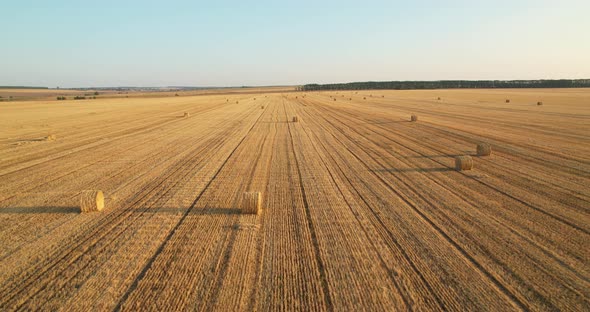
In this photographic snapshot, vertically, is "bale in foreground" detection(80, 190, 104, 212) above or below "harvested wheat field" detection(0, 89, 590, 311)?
above

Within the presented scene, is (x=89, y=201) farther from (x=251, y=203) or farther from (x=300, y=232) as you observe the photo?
(x=300, y=232)

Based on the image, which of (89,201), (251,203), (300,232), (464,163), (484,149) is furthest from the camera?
(484,149)

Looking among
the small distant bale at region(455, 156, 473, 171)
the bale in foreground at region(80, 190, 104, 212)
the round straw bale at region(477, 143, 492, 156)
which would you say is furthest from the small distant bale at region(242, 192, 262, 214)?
the round straw bale at region(477, 143, 492, 156)

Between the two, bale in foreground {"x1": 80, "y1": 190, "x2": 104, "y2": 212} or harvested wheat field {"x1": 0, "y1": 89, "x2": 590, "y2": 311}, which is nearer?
harvested wheat field {"x1": 0, "y1": 89, "x2": 590, "y2": 311}

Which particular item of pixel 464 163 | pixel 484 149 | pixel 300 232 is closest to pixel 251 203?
pixel 300 232

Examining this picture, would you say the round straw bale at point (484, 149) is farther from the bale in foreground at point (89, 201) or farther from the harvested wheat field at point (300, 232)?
the bale in foreground at point (89, 201)

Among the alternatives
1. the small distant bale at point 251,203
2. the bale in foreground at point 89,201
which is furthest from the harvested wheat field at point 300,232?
the bale in foreground at point 89,201

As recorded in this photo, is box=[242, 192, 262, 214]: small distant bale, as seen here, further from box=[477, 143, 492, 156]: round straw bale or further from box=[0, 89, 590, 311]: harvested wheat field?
box=[477, 143, 492, 156]: round straw bale

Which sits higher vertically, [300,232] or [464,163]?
[464,163]
